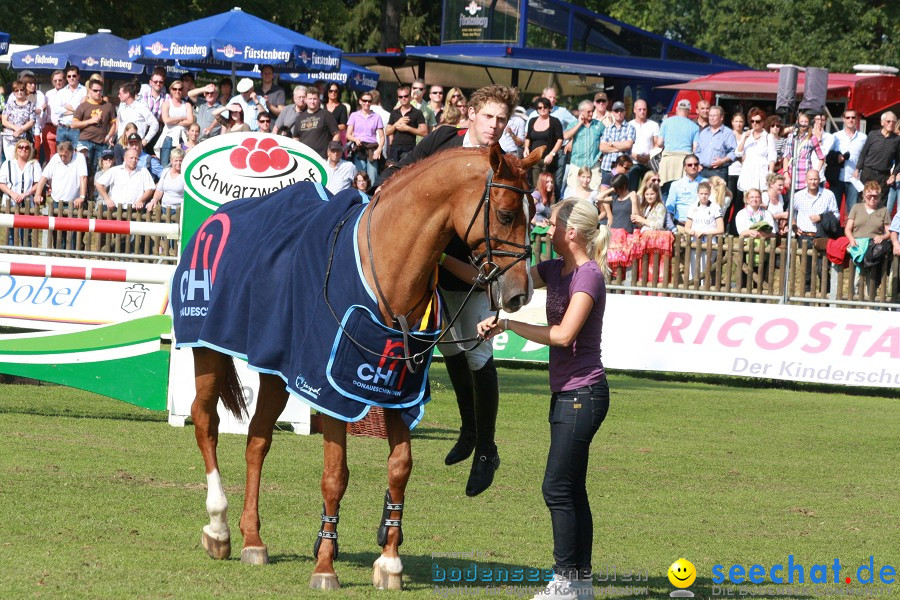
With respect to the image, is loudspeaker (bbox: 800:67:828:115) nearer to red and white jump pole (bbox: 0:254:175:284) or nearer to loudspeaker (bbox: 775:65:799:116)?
loudspeaker (bbox: 775:65:799:116)

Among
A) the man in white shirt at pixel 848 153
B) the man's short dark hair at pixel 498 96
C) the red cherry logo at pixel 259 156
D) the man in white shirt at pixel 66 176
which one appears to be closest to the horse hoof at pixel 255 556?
the man's short dark hair at pixel 498 96

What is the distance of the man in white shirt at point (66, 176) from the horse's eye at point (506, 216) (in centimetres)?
1541

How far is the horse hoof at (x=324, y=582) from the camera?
654 centimetres

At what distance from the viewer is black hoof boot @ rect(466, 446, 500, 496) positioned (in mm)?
7469

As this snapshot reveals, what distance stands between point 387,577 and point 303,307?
1.44 m

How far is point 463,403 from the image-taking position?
25.9 feet

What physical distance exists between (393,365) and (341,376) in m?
0.27

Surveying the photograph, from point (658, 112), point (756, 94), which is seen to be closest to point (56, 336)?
point (756, 94)

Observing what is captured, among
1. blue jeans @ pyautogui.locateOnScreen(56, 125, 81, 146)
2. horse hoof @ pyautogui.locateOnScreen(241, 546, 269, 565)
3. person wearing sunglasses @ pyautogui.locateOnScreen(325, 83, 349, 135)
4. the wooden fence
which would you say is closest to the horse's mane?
horse hoof @ pyautogui.locateOnScreen(241, 546, 269, 565)

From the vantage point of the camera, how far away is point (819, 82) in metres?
18.6

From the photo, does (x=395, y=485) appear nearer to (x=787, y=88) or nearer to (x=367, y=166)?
(x=787, y=88)

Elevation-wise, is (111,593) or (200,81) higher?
(200,81)

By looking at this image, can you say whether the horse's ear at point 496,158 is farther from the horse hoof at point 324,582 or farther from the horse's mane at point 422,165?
the horse hoof at point 324,582

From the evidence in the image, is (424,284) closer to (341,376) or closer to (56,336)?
(341,376)
